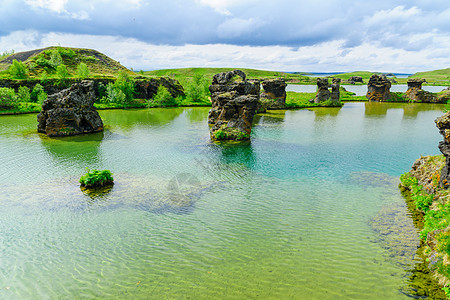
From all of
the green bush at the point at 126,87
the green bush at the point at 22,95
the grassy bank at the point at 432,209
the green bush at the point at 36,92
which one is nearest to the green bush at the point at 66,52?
the green bush at the point at 36,92

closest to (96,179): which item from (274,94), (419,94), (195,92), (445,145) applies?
(445,145)

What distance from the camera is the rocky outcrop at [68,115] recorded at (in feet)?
156

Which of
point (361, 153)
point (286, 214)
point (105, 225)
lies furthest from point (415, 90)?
point (105, 225)

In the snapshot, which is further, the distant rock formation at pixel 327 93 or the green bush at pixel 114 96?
the distant rock formation at pixel 327 93

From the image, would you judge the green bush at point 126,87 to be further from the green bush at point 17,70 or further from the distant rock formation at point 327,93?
the distant rock formation at point 327,93

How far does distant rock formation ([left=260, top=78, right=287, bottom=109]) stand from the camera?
299 feet

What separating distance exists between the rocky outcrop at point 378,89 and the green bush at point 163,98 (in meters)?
82.3

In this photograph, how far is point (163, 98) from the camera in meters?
97.4

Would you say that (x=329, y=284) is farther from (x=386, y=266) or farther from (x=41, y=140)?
(x=41, y=140)

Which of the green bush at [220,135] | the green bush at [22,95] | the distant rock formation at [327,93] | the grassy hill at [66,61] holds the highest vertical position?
the grassy hill at [66,61]

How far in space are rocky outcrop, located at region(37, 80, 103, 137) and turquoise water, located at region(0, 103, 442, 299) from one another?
25.3 feet

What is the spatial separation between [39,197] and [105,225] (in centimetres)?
917

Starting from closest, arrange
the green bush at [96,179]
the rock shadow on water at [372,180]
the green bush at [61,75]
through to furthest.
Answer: the green bush at [96,179]
the rock shadow on water at [372,180]
the green bush at [61,75]

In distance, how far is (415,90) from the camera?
350ft
